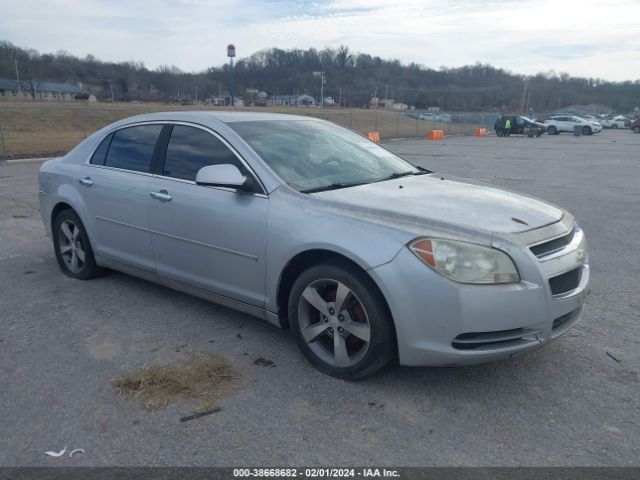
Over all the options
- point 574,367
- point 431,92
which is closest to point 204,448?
point 574,367

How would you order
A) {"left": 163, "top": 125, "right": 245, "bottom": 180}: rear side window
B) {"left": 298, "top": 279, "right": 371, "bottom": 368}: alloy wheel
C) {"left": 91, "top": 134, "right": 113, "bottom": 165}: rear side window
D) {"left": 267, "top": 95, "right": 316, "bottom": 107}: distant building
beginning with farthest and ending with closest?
1. {"left": 267, "top": 95, "right": 316, "bottom": 107}: distant building
2. {"left": 91, "top": 134, "right": 113, "bottom": 165}: rear side window
3. {"left": 163, "top": 125, "right": 245, "bottom": 180}: rear side window
4. {"left": 298, "top": 279, "right": 371, "bottom": 368}: alloy wheel

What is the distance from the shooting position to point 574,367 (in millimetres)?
3586

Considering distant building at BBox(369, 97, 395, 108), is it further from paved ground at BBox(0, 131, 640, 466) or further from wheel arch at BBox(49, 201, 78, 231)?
paved ground at BBox(0, 131, 640, 466)

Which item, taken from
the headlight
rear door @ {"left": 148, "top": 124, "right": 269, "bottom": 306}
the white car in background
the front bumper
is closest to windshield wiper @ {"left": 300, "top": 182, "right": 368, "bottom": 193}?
rear door @ {"left": 148, "top": 124, "right": 269, "bottom": 306}

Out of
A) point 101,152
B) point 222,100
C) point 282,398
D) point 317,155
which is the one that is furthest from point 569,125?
point 222,100

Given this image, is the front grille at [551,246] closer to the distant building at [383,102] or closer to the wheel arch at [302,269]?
the wheel arch at [302,269]

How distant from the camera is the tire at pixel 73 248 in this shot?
17.1ft

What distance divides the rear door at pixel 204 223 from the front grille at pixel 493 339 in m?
1.38

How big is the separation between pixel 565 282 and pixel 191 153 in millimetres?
2815

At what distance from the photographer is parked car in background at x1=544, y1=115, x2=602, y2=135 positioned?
147 feet

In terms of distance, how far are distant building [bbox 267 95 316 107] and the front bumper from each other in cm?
8288

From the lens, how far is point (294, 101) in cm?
8650

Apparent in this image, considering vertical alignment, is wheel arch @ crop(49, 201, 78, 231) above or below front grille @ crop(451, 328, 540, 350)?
above

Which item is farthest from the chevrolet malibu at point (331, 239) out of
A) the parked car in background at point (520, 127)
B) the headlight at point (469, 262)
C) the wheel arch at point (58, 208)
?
the parked car in background at point (520, 127)
